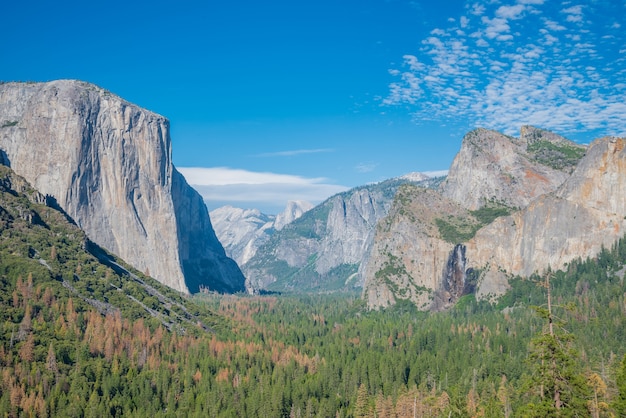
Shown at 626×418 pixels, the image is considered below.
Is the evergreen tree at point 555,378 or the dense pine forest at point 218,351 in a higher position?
the evergreen tree at point 555,378

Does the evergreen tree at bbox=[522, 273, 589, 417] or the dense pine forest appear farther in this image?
the dense pine forest

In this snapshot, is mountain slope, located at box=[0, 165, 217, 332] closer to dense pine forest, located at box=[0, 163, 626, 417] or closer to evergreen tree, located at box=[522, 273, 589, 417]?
dense pine forest, located at box=[0, 163, 626, 417]

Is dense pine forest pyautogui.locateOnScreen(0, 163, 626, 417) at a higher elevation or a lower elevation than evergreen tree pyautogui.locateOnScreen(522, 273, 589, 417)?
lower

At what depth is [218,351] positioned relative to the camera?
14725 cm

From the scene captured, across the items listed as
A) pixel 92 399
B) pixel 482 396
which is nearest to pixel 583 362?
pixel 482 396

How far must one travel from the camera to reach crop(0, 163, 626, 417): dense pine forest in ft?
345

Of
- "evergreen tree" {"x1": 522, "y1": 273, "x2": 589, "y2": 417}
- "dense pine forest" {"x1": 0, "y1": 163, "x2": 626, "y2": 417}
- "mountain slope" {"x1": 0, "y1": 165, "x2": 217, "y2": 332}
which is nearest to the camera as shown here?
"evergreen tree" {"x1": 522, "y1": 273, "x2": 589, "y2": 417}

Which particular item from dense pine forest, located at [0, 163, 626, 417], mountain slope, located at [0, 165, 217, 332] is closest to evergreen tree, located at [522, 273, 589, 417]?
dense pine forest, located at [0, 163, 626, 417]

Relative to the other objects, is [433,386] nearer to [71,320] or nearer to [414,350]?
[414,350]

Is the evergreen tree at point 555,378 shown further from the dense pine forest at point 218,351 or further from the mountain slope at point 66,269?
the mountain slope at point 66,269

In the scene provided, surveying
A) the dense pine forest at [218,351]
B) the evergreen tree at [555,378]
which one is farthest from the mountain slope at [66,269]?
the evergreen tree at [555,378]

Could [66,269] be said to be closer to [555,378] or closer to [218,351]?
[218,351]

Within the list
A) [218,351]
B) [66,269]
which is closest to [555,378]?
[218,351]

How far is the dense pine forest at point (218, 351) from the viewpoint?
4141 inches
